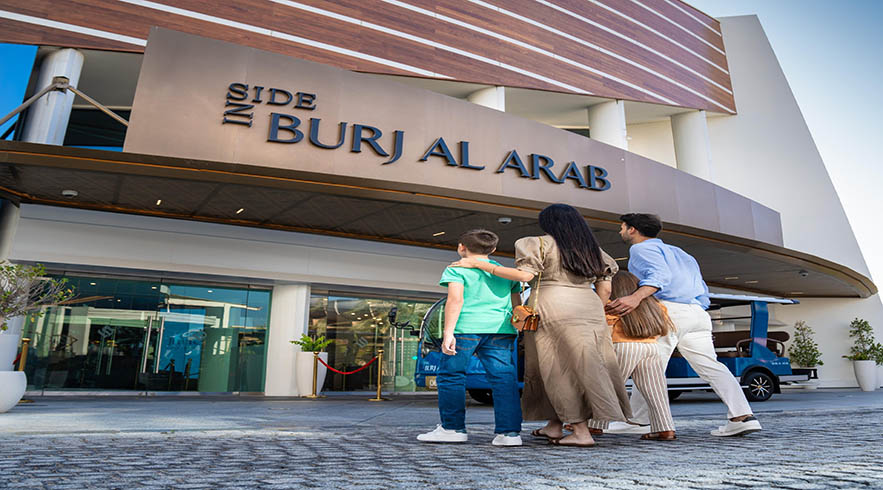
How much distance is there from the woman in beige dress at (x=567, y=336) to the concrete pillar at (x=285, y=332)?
348 inches

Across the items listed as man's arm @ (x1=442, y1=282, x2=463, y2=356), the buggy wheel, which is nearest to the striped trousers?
man's arm @ (x1=442, y1=282, x2=463, y2=356)

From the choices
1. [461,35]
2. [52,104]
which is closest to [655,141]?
[461,35]

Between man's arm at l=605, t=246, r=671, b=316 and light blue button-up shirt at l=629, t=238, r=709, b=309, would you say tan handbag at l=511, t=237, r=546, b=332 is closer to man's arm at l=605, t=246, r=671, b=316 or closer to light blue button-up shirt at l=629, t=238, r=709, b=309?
man's arm at l=605, t=246, r=671, b=316

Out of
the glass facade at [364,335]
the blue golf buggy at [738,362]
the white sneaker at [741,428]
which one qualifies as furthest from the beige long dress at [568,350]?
the glass facade at [364,335]

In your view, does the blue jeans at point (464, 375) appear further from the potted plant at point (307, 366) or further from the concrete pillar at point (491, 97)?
the concrete pillar at point (491, 97)

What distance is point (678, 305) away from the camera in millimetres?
4020

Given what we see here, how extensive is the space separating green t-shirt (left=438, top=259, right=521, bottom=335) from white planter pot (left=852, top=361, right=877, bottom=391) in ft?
58.6

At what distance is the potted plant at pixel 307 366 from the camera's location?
37.0 ft

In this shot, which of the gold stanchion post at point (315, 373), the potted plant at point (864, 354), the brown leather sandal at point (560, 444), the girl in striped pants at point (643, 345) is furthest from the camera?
the potted plant at point (864, 354)

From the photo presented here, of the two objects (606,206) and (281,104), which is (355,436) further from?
(606,206)

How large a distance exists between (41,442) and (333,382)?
922 cm

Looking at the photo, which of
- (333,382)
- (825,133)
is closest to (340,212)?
(333,382)

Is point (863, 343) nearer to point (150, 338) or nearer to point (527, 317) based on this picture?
point (527, 317)

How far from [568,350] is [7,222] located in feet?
34.0
